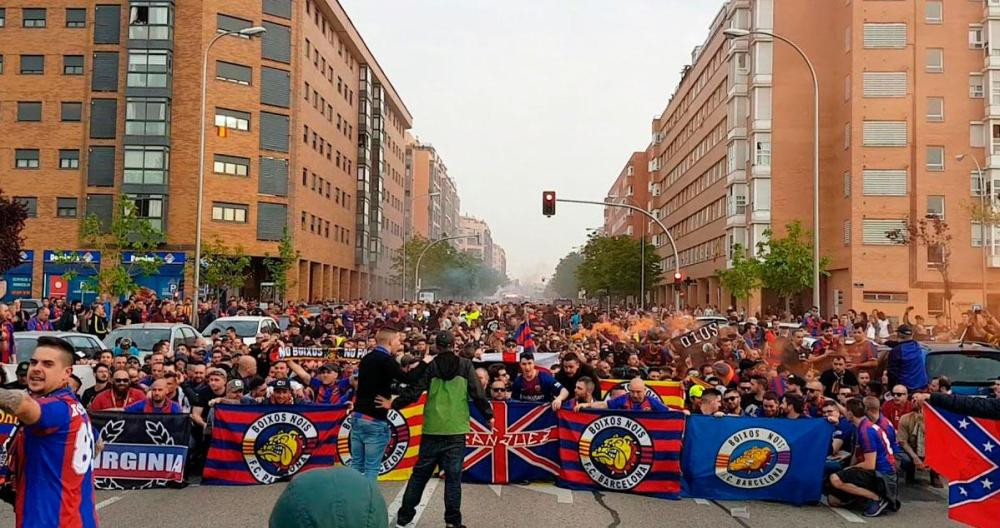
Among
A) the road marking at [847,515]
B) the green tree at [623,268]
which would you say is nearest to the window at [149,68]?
the green tree at [623,268]

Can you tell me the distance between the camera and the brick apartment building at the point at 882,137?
160 feet

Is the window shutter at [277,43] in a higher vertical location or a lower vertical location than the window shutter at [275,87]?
higher

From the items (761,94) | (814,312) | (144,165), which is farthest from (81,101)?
(814,312)

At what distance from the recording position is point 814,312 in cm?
2445

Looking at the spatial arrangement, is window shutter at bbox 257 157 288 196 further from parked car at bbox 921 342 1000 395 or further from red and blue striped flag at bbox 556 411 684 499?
red and blue striped flag at bbox 556 411 684 499

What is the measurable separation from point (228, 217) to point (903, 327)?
4563 cm

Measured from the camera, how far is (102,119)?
52469mm

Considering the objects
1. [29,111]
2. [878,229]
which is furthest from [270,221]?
[878,229]

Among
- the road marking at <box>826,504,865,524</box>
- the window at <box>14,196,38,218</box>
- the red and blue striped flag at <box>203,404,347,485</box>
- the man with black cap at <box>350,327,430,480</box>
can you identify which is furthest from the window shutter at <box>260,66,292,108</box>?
the road marking at <box>826,504,865,524</box>

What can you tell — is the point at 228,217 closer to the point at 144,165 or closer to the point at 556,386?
the point at 144,165

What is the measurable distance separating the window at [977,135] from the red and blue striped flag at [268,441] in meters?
48.1

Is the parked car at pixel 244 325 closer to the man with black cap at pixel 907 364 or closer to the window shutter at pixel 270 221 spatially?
the man with black cap at pixel 907 364

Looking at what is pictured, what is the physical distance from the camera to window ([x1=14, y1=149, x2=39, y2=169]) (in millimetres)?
52719

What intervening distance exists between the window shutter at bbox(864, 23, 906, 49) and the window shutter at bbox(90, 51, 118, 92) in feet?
138
